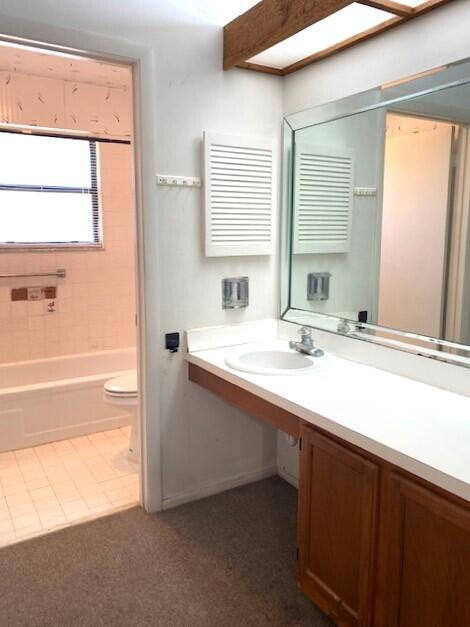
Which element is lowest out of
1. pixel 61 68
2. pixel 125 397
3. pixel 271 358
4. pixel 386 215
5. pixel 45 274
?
pixel 125 397

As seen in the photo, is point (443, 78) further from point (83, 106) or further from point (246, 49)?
point (83, 106)

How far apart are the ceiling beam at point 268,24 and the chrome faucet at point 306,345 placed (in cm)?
124

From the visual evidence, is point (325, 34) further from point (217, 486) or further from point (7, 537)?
point (7, 537)

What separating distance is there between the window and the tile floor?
147cm

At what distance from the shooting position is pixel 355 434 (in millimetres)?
1465

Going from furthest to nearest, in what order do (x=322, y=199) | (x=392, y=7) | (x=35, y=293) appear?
(x=35, y=293) → (x=322, y=199) → (x=392, y=7)

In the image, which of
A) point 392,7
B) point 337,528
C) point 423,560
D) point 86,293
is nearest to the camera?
point 423,560

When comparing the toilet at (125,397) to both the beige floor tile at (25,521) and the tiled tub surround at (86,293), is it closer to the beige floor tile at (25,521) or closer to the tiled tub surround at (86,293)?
the beige floor tile at (25,521)

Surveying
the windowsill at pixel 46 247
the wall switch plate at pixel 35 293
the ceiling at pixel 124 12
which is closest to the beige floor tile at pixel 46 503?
the wall switch plate at pixel 35 293

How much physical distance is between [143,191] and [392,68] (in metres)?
1.13


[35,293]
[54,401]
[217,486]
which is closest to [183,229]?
[217,486]

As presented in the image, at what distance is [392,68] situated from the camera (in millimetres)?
1970

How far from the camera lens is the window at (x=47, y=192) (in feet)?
11.6

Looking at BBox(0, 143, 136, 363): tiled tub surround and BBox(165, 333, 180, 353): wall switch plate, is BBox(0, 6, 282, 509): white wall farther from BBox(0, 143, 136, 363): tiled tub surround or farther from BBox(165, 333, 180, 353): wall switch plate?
BBox(0, 143, 136, 363): tiled tub surround
